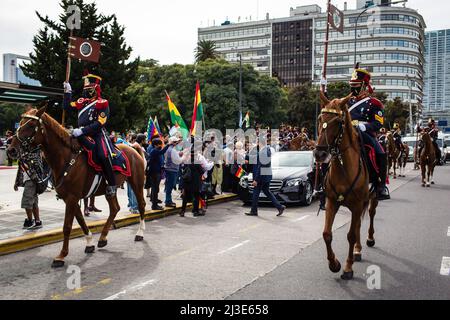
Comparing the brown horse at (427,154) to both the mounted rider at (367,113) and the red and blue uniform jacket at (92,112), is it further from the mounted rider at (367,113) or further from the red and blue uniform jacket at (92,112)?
the red and blue uniform jacket at (92,112)

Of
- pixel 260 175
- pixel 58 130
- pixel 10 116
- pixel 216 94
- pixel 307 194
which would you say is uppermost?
pixel 216 94

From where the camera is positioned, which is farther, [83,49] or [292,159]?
[292,159]

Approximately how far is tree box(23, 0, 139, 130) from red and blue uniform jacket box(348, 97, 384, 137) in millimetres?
28371

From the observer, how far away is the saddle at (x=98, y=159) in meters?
7.47

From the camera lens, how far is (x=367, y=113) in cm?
708

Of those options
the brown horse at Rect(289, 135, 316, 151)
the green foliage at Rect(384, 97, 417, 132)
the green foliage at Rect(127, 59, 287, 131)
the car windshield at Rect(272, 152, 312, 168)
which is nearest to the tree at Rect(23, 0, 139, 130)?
the green foliage at Rect(127, 59, 287, 131)

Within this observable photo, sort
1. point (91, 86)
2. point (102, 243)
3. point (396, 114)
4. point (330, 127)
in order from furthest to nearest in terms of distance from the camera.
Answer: point (396, 114)
point (102, 243)
point (91, 86)
point (330, 127)

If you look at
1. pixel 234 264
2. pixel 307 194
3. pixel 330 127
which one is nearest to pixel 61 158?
pixel 234 264

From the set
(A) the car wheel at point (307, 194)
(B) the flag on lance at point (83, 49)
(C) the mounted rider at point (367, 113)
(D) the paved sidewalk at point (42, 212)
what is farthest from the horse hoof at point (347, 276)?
(B) the flag on lance at point (83, 49)

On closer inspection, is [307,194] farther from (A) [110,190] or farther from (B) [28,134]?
(B) [28,134]

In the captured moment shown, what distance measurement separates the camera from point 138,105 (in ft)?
124

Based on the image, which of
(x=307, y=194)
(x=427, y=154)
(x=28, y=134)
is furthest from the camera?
(x=427, y=154)

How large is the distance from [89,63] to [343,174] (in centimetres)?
3208
